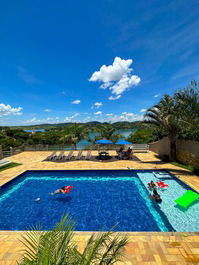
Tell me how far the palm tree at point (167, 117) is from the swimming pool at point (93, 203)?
4.60 m

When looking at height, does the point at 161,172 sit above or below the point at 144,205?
above

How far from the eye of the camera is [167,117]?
12.7 meters

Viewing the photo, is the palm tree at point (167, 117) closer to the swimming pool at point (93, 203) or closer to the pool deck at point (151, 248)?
the swimming pool at point (93, 203)

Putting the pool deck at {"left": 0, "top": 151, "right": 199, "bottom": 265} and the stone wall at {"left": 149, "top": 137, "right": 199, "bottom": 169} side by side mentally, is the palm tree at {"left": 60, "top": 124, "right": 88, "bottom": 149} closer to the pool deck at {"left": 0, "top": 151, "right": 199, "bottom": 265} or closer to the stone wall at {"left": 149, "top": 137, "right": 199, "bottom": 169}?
the stone wall at {"left": 149, "top": 137, "right": 199, "bottom": 169}

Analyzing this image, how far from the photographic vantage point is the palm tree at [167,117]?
1280 centimetres

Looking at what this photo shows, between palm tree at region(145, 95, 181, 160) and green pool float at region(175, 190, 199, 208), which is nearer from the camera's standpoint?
green pool float at region(175, 190, 199, 208)

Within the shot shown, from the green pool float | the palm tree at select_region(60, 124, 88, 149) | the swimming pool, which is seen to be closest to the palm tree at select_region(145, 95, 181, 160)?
the swimming pool

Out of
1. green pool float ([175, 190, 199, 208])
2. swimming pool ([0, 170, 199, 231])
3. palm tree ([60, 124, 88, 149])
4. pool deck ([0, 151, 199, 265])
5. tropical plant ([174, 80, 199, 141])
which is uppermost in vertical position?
tropical plant ([174, 80, 199, 141])

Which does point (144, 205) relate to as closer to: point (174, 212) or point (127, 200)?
point (127, 200)

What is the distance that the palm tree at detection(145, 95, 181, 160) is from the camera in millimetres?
12795

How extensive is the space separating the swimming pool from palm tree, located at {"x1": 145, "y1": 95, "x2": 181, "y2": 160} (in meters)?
4.60

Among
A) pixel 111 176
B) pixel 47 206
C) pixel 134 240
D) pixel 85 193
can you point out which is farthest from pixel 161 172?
pixel 47 206

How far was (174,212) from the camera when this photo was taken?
250 inches

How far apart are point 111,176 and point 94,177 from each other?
1.44m
